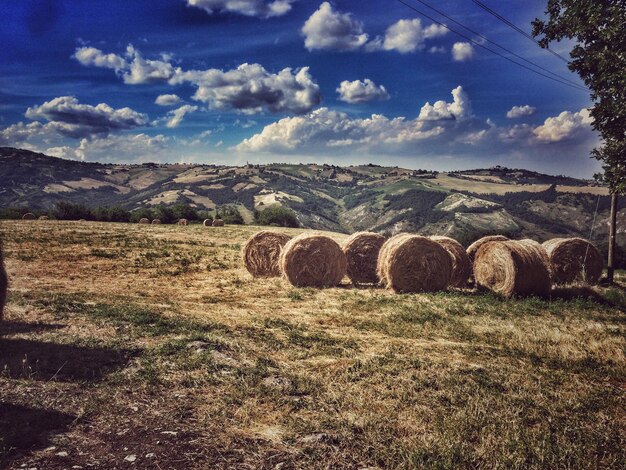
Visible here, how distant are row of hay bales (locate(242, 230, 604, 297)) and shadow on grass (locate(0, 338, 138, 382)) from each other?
8981 millimetres

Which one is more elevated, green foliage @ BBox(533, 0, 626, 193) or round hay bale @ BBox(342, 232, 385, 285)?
green foliage @ BBox(533, 0, 626, 193)

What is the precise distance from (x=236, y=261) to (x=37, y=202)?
6365 inches

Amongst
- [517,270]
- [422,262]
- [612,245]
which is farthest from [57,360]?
[612,245]

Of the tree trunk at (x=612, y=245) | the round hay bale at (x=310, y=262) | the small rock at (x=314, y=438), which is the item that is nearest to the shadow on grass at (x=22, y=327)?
the small rock at (x=314, y=438)

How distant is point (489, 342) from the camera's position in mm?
8648

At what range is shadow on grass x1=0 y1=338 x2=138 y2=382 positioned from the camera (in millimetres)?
5758

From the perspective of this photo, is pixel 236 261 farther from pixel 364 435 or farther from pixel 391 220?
pixel 391 220

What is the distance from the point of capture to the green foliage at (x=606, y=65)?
32.5 feet

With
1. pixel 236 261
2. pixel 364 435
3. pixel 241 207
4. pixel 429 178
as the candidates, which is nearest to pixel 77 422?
pixel 364 435

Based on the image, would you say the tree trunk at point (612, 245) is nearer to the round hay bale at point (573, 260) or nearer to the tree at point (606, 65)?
the round hay bale at point (573, 260)

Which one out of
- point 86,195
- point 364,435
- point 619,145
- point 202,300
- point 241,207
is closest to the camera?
point 364,435

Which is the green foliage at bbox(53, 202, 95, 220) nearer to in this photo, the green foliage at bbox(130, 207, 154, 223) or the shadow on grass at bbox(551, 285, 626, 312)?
the green foliage at bbox(130, 207, 154, 223)

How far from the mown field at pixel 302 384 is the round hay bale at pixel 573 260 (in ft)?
18.3

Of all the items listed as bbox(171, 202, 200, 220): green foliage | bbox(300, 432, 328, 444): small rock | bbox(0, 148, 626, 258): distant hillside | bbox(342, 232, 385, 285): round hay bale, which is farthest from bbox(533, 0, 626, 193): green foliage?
bbox(0, 148, 626, 258): distant hillside
